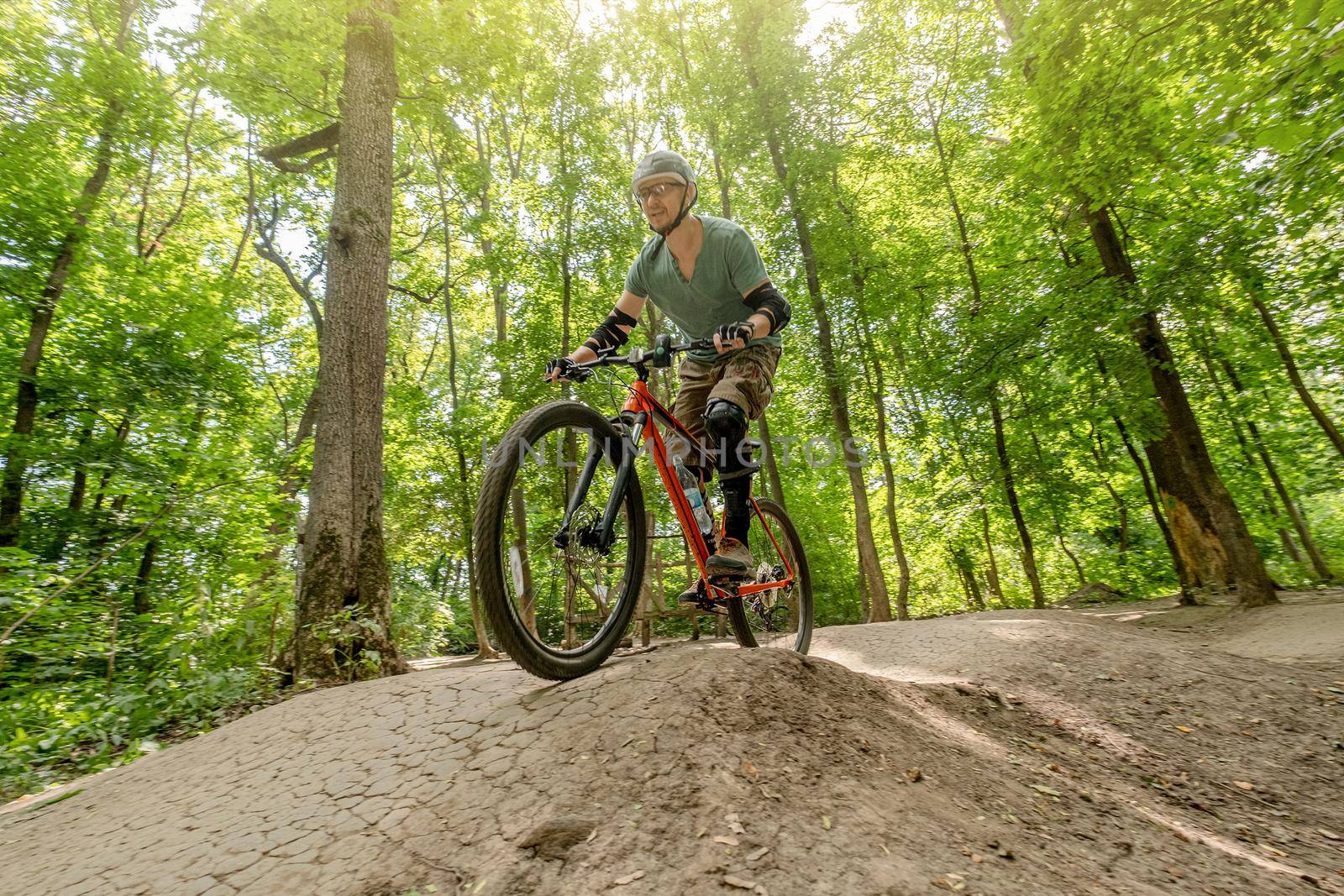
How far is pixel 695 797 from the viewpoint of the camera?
162cm

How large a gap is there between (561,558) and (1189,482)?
11719 mm

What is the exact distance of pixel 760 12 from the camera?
1329 centimetres

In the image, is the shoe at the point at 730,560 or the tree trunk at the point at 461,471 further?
the tree trunk at the point at 461,471

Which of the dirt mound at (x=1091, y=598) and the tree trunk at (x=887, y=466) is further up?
the tree trunk at (x=887, y=466)

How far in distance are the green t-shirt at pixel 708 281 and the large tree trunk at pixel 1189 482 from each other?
23.2 feet

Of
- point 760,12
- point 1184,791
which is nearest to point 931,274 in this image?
point 760,12

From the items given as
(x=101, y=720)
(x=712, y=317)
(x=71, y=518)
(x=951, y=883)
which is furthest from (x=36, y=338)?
(x=951, y=883)

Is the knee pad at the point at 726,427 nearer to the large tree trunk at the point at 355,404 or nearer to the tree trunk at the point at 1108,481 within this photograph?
the large tree trunk at the point at 355,404

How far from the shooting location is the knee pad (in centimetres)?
288

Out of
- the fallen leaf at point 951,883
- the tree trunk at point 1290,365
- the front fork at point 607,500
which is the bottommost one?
the fallen leaf at point 951,883

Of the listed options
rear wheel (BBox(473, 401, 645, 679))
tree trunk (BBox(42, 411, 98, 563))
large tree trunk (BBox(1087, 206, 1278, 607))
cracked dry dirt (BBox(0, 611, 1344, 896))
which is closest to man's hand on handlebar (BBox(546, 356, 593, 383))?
rear wheel (BBox(473, 401, 645, 679))

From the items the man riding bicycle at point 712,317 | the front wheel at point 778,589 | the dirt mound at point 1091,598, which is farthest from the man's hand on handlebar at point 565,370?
the dirt mound at point 1091,598

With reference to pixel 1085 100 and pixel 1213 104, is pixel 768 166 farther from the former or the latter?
pixel 1213 104

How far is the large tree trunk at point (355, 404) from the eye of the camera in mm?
4188
